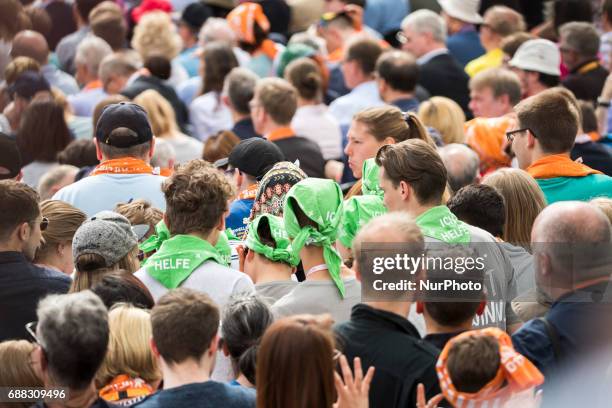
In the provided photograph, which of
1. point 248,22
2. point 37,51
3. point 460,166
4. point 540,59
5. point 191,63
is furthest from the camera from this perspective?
point 191,63

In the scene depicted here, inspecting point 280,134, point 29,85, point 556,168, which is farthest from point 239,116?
point 556,168

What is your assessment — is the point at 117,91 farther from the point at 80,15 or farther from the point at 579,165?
the point at 579,165

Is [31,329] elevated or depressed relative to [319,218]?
depressed

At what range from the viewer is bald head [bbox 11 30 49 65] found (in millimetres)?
11227

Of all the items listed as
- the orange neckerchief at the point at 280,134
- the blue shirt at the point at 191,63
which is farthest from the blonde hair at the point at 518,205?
the blue shirt at the point at 191,63

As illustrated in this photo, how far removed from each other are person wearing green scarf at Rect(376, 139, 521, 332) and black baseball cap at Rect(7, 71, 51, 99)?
187 inches

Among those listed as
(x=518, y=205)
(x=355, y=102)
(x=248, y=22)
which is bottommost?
(x=355, y=102)

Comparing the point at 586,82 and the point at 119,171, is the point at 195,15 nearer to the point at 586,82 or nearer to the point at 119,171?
the point at 586,82

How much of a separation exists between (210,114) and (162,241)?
17.1ft

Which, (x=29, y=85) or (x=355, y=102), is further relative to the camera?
(x=355, y=102)

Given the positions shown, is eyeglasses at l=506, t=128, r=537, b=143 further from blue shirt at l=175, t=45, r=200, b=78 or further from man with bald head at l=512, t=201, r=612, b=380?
blue shirt at l=175, t=45, r=200, b=78

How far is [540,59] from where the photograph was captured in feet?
33.8

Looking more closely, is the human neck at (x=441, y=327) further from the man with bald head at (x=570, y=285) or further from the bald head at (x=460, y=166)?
the bald head at (x=460, y=166)

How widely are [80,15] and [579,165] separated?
24.6ft
